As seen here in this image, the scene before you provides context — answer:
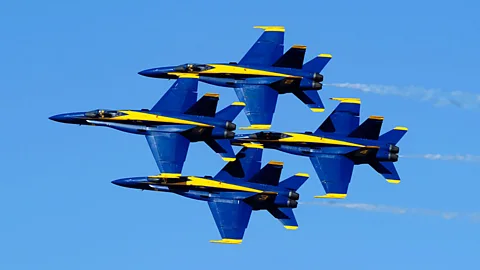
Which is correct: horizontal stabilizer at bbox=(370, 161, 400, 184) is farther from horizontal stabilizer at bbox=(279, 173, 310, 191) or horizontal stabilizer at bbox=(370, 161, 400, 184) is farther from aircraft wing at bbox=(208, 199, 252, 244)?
aircraft wing at bbox=(208, 199, 252, 244)

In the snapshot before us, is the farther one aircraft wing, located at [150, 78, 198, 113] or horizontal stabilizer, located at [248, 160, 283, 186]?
aircraft wing, located at [150, 78, 198, 113]

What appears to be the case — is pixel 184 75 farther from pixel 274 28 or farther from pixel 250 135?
pixel 274 28

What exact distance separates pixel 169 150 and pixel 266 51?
13.1 m

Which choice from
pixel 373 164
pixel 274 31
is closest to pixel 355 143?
pixel 373 164

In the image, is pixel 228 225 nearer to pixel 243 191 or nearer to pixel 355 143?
pixel 243 191

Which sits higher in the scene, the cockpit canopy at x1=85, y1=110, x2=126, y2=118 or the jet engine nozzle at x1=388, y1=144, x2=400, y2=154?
the cockpit canopy at x1=85, y1=110, x2=126, y2=118

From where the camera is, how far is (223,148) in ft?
487

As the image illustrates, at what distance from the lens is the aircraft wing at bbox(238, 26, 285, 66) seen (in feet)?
508

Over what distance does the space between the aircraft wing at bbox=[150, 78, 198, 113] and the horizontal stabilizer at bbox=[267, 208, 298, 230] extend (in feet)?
36.0

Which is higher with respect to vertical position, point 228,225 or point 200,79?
point 200,79

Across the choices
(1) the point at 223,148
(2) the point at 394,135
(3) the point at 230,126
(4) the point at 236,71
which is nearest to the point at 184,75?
(4) the point at 236,71

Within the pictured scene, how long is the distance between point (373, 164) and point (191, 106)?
15.5 m

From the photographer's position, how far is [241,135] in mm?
153125

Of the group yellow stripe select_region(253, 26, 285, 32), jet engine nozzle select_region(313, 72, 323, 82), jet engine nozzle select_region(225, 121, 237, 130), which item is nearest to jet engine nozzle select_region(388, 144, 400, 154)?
jet engine nozzle select_region(313, 72, 323, 82)
